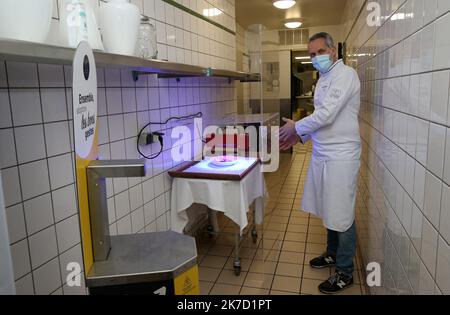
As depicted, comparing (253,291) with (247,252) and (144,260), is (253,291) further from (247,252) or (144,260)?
(144,260)

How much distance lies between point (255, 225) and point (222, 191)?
0.86m

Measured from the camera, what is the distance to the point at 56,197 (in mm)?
1404

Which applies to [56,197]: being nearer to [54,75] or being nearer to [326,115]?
[54,75]

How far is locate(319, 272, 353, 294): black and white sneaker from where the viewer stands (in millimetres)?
2209

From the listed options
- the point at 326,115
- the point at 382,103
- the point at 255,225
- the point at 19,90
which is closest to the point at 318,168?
the point at 326,115

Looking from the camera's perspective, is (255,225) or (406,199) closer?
(406,199)

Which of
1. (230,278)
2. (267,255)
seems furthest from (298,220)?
(230,278)

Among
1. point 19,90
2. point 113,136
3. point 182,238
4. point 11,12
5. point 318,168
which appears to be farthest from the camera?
point 318,168

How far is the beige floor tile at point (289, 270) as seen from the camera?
2445 mm

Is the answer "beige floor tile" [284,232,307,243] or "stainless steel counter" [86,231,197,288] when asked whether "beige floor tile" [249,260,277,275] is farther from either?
"stainless steel counter" [86,231,197,288]

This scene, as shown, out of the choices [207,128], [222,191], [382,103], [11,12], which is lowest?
[222,191]

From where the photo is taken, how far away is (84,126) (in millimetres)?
800

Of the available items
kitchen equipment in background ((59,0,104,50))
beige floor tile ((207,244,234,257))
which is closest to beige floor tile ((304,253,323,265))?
→ beige floor tile ((207,244,234,257))

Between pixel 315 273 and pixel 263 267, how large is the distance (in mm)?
372
